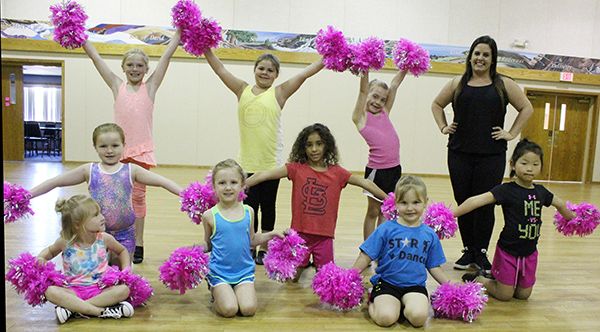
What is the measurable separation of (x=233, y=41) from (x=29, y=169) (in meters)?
5.07

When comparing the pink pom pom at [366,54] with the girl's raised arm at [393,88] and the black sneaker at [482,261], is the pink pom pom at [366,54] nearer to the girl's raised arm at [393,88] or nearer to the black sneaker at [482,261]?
the girl's raised arm at [393,88]

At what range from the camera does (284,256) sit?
262cm

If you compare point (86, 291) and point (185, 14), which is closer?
point (86, 291)

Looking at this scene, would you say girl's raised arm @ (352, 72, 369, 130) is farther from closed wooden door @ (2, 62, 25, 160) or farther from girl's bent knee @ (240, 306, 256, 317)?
closed wooden door @ (2, 62, 25, 160)

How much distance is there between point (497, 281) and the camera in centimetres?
284

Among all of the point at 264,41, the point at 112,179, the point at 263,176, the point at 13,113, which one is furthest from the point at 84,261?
the point at 13,113

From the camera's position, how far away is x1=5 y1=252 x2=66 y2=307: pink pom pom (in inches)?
86.8

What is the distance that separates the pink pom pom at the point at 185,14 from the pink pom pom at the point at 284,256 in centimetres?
167

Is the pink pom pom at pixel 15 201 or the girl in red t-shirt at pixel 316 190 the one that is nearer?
the pink pom pom at pixel 15 201

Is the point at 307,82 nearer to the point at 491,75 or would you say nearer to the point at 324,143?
the point at 491,75

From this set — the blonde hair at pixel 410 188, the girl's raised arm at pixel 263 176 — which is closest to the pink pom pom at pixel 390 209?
the blonde hair at pixel 410 188

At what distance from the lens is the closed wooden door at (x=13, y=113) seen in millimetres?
10609

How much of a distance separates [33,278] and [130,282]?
0.46 meters

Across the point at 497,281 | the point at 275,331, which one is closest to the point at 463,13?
the point at 497,281
